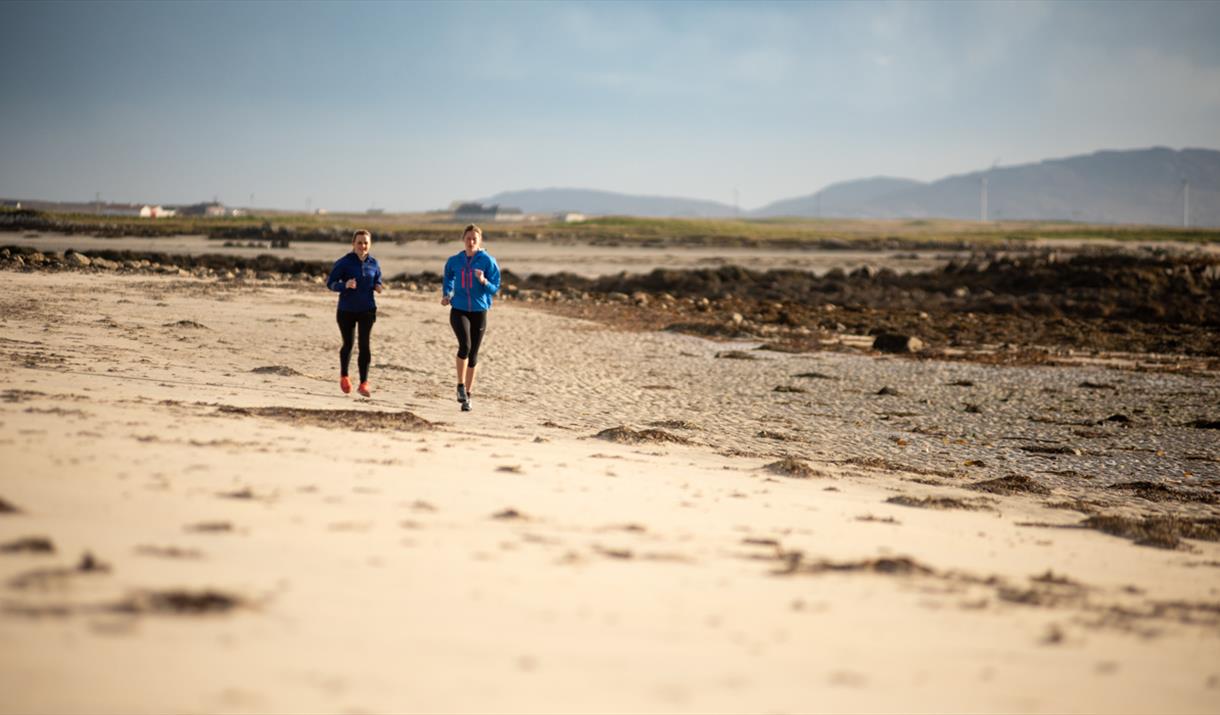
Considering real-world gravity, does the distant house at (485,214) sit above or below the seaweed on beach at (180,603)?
above

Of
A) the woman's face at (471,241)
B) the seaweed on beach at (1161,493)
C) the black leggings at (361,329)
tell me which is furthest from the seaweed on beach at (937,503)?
the black leggings at (361,329)

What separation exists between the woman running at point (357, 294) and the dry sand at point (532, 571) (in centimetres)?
81

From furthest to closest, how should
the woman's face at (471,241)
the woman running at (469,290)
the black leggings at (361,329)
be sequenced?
the black leggings at (361,329) → the woman running at (469,290) → the woman's face at (471,241)

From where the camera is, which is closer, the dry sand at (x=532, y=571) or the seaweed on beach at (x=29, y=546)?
the dry sand at (x=532, y=571)

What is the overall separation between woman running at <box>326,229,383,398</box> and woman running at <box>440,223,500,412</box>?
2.64 feet

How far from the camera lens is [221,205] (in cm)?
14975

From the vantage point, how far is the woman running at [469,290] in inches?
402

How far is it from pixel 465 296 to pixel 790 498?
184 inches

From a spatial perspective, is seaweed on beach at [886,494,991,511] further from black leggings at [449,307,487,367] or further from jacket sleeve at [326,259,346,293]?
jacket sleeve at [326,259,346,293]

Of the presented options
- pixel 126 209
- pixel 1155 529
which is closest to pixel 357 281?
pixel 1155 529

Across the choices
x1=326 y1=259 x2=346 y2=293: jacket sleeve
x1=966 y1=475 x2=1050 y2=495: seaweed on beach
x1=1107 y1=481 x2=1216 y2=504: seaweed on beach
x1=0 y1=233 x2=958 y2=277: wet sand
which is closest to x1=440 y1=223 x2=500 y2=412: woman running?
x1=326 y1=259 x2=346 y2=293: jacket sleeve

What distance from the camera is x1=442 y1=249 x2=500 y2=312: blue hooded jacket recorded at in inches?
402

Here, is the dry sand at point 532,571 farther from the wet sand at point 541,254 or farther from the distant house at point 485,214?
the distant house at point 485,214

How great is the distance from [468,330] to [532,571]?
6.24m
